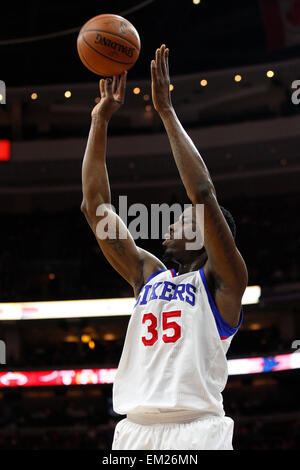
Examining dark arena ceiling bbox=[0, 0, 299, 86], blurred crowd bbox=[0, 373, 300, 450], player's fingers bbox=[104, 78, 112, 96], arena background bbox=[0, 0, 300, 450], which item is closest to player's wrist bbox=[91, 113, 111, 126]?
player's fingers bbox=[104, 78, 112, 96]

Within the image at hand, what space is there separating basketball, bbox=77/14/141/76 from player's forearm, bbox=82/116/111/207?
0.51m

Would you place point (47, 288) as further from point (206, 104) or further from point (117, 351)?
point (206, 104)

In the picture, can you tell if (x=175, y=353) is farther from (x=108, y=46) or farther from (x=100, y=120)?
(x=108, y=46)

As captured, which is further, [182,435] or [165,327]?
[165,327]

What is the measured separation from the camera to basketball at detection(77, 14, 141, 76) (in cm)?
374

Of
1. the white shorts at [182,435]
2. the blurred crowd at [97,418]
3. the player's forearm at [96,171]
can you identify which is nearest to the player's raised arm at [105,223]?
the player's forearm at [96,171]

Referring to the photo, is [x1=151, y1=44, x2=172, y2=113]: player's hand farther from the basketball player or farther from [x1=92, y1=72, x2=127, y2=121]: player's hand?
[x1=92, y1=72, x2=127, y2=121]: player's hand

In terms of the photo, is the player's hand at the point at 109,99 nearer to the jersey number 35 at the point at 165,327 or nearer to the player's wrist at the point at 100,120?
the player's wrist at the point at 100,120

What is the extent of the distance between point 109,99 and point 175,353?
1501 mm

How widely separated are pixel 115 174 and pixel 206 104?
383cm

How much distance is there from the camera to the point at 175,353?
2.79 m

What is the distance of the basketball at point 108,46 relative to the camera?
3.74 m

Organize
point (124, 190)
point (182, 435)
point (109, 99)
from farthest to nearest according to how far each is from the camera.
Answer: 1. point (124, 190)
2. point (109, 99)
3. point (182, 435)

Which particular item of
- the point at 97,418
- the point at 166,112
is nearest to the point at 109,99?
the point at 166,112
